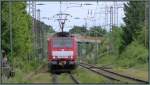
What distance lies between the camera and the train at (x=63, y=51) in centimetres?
3750

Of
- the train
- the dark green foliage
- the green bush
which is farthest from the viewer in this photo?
the green bush

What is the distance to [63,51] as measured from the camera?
124ft

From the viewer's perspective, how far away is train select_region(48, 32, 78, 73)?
1476 inches

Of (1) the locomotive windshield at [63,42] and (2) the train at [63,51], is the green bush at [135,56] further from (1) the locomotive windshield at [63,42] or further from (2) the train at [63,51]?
(1) the locomotive windshield at [63,42]

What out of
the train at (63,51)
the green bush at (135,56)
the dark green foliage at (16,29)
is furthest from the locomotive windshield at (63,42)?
the green bush at (135,56)

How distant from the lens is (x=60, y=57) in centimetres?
3762

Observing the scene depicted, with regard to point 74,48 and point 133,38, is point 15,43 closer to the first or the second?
point 74,48

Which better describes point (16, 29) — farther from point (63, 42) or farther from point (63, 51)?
point (63, 51)

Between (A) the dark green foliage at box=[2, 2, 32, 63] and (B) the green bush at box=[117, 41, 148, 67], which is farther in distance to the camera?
(B) the green bush at box=[117, 41, 148, 67]

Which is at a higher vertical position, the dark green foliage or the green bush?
the dark green foliage

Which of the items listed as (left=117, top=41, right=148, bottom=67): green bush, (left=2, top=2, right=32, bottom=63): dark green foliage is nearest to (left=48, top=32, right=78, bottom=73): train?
(left=2, top=2, right=32, bottom=63): dark green foliage

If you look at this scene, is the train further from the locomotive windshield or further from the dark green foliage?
the dark green foliage

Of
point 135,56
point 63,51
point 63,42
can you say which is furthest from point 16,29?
point 135,56

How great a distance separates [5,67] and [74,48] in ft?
34.5
